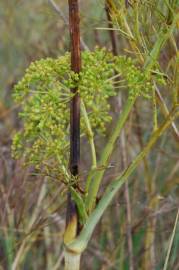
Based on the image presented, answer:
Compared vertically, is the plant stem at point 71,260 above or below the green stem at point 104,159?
below

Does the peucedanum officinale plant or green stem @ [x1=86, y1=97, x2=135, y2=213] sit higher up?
the peucedanum officinale plant

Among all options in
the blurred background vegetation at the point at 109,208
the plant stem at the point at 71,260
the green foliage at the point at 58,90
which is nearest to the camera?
the green foliage at the point at 58,90

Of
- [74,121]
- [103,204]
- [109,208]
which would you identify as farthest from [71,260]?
[109,208]

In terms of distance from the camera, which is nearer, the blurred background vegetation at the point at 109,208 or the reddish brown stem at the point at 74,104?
the reddish brown stem at the point at 74,104

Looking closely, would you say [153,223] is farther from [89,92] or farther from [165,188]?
[89,92]

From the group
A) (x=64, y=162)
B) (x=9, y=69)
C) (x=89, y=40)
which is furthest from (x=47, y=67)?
(x=9, y=69)

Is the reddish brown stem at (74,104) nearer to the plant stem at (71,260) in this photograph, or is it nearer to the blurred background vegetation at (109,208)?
the plant stem at (71,260)

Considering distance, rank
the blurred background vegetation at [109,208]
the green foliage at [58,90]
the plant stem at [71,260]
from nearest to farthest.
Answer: the green foliage at [58,90], the plant stem at [71,260], the blurred background vegetation at [109,208]

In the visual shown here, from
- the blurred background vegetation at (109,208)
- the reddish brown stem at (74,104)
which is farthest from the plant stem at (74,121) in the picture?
the blurred background vegetation at (109,208)

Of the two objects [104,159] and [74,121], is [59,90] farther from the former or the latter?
[104,159]

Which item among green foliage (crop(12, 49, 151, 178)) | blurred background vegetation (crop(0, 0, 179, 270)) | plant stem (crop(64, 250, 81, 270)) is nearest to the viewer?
green foliage (crop(12, 49, 151, 178))

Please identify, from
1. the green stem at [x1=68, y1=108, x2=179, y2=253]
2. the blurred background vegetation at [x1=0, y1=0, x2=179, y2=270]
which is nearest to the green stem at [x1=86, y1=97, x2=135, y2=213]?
the green stem at [x1=68, y1=108, x2=179, y2=253]

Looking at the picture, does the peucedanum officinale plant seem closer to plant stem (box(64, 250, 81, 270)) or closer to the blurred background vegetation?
plant stem (box(64, 250, 81, 270))
